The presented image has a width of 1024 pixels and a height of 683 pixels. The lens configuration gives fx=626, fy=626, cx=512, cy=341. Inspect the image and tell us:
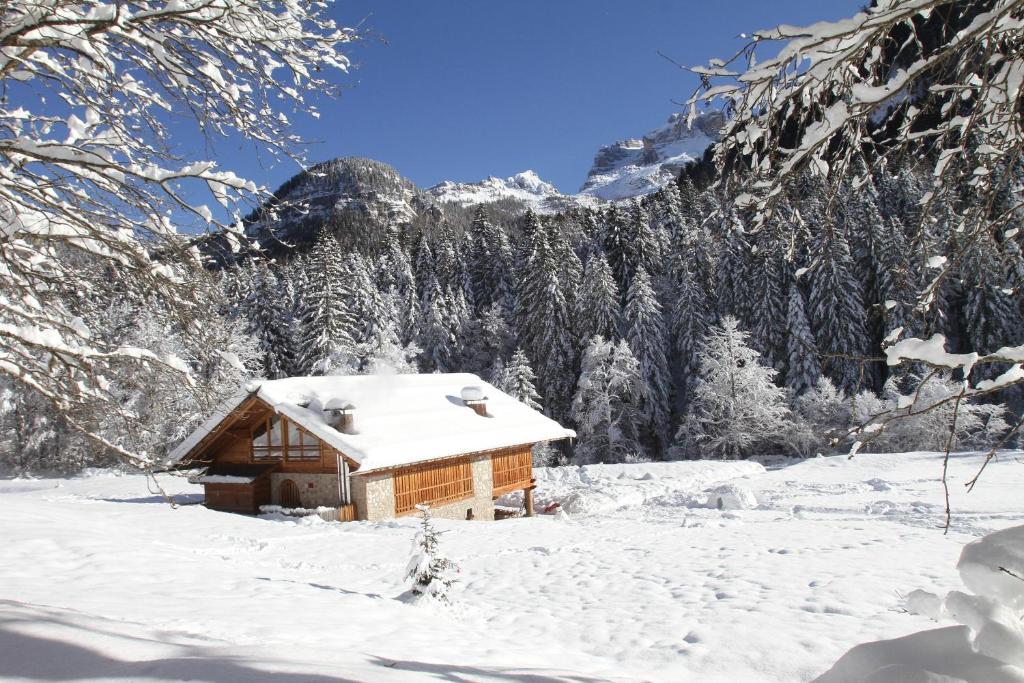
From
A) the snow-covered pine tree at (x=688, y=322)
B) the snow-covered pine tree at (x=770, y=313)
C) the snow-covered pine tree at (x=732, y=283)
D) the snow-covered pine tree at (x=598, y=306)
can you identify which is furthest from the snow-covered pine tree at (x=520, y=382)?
the snow-covered pine tree at (x=770, y=313)

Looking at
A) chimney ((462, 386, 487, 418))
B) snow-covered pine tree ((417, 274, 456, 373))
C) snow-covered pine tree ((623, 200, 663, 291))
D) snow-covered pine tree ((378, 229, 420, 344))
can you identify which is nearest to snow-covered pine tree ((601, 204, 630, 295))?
snow-covered pine tree ((623, 200, 663, 291))

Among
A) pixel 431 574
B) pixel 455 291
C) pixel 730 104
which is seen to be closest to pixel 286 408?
pixel 431 574

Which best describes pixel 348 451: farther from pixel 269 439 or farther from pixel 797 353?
pixel 797 353

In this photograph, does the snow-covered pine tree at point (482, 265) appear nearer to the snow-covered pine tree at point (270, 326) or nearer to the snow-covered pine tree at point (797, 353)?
the snow-covered pine tree at point (270, 326)

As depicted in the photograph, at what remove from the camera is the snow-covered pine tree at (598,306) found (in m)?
47.3

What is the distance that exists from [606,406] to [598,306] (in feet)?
31.1

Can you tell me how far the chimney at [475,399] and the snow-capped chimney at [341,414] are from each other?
602cm

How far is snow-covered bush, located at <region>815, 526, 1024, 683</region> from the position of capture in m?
2.41

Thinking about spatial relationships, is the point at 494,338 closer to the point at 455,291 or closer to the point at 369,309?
the point at 455,291

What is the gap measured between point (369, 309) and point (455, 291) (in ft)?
46.5

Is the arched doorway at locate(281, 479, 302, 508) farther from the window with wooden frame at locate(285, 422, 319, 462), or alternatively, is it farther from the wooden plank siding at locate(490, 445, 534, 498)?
the wooden plank siding at locate(490, 445, 534, 498)

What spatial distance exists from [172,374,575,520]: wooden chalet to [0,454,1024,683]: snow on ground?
78.4 inches

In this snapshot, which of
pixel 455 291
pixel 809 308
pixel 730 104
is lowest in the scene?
pixel 730 104

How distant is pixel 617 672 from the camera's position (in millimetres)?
6703
